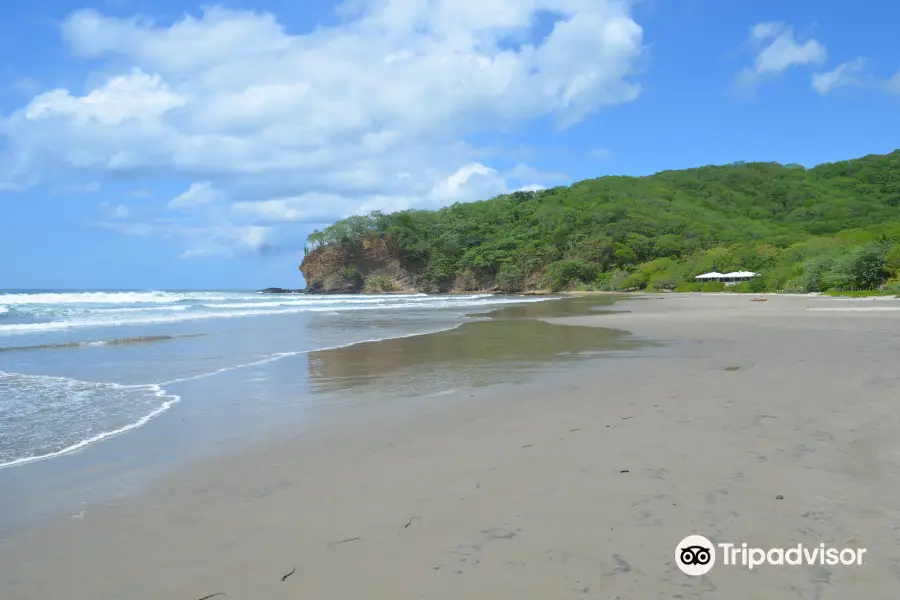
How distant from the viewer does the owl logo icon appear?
2.77 metres

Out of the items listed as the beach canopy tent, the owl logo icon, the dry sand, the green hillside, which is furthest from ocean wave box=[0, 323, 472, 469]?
the beach canopy tent

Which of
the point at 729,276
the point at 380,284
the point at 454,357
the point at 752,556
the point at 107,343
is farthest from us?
the point at 380,284

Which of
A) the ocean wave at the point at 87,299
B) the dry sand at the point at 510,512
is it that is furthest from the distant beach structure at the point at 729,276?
the dry sand at the point at 510,512

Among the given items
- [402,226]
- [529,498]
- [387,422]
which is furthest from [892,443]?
[402,226]

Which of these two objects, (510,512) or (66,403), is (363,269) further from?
(510,512)

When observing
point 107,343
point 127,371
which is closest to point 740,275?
point 107,343

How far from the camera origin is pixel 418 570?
Answer: 2822 mm

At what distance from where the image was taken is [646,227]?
9106 cm

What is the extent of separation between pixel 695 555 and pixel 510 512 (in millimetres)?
1053

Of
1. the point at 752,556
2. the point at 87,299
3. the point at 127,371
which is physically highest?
the point at 87,299

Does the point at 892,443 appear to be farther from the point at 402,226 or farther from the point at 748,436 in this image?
the point at 402,226

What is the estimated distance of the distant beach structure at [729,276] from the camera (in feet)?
183

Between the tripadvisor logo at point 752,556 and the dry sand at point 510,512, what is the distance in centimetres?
6

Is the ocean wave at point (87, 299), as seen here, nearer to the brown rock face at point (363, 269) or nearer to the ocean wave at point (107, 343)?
the ocean wave at point (107, 343)
